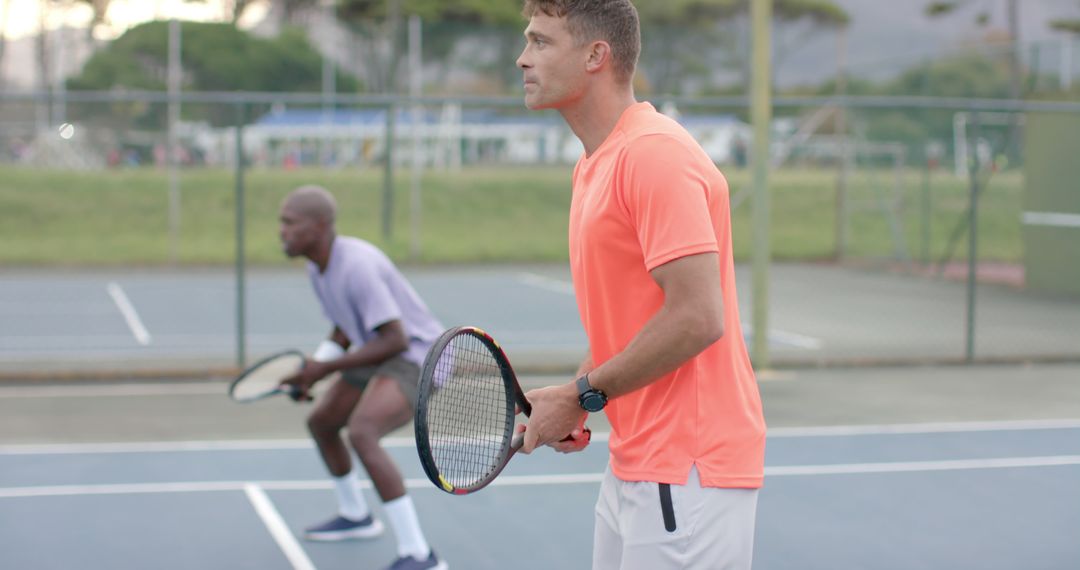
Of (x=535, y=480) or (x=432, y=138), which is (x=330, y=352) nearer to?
(x=535, y=480)

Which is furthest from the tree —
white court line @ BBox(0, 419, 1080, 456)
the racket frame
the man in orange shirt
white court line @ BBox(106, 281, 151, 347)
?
the man in orange shirt

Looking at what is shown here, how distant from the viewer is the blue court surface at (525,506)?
5.78 metres

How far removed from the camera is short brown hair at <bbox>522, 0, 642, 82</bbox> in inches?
105

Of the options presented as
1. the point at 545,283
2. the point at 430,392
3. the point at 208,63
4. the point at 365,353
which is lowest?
the point at 545,283

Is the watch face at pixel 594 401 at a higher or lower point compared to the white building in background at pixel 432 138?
lower

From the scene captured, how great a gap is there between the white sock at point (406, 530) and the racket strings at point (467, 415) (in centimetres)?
233

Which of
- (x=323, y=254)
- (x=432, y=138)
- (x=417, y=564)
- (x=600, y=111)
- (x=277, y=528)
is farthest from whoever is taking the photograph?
(x=432, y=138)

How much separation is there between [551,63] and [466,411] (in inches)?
36.2

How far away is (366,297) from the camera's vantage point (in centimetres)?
555

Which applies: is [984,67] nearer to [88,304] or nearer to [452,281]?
[452,281]

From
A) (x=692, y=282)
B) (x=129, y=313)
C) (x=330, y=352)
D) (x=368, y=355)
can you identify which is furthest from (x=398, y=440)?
(x=129, y=313)

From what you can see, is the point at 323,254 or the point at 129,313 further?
the point at 129,313

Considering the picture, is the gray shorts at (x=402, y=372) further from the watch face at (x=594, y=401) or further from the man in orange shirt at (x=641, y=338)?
the watch face at (x=594, y=401)

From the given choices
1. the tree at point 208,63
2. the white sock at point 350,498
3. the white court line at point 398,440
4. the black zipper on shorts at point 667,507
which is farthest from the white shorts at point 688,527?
the tree at point 208,63
